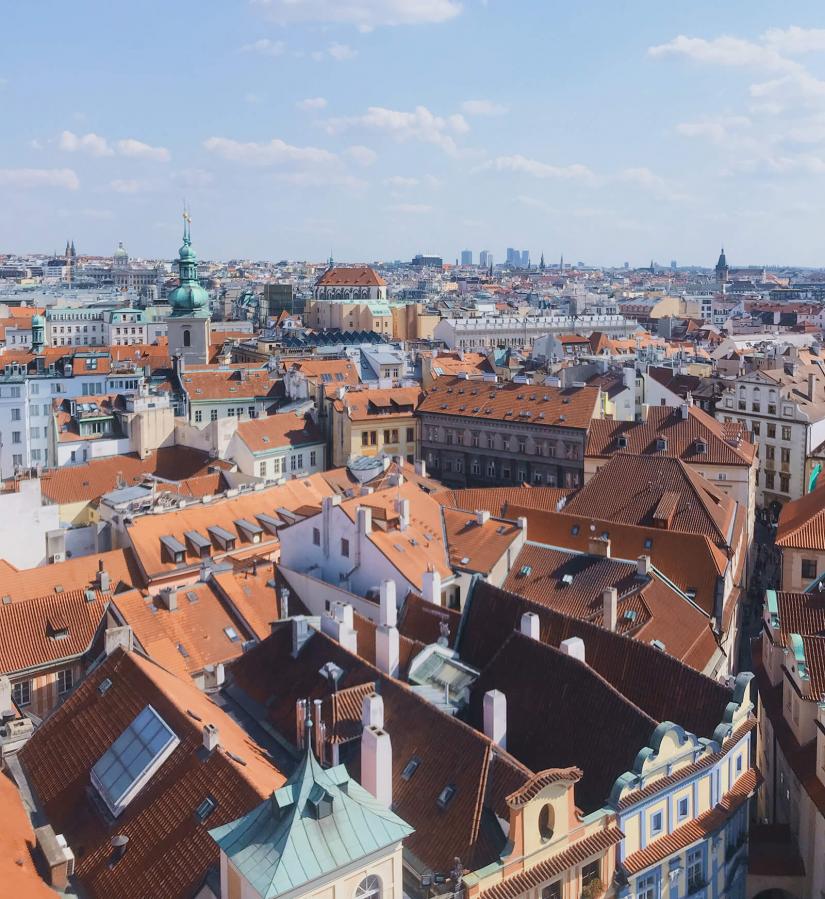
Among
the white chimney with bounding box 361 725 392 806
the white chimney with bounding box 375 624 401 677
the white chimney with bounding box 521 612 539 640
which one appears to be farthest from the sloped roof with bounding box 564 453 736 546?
the white chimney with bounding box 361 725 392 806

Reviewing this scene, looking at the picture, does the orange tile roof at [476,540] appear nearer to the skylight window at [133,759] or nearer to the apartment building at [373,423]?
the skylight window at [133,759]


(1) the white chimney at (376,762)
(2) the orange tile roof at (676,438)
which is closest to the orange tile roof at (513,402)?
(2) the orange tile roof at (676,438)

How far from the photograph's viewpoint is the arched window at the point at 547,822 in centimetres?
2600

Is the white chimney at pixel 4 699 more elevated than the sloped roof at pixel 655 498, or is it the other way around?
the sloped roof at pixel 655 498

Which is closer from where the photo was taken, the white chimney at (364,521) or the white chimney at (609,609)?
the white chimney at (609,609)

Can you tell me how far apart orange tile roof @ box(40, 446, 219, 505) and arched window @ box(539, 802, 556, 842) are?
50.9m

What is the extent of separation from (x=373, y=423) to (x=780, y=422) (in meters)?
35.5

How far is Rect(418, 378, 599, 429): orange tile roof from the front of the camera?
79.4m

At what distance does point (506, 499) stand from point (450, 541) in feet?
41.7

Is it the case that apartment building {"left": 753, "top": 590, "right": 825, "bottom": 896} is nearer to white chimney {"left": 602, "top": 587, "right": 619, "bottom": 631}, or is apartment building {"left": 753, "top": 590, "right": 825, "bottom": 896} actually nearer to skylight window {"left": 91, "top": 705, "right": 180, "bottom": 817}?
white chimney {"left": 602, "top": 587, "right": 619, "bottom": 631}

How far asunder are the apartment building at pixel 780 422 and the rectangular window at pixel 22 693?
6358 centimetres


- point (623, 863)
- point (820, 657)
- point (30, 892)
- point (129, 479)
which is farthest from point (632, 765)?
point (129, 479)

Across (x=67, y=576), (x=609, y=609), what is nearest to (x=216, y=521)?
(x=67, y=576)

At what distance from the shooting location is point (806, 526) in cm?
5666
